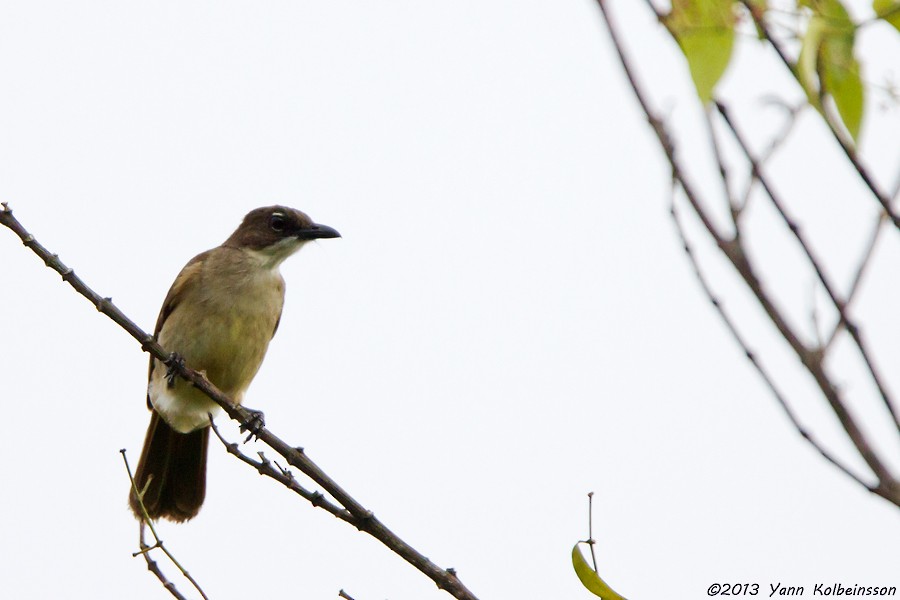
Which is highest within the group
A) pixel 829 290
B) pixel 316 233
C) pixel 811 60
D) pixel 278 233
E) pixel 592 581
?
pixel 278 233

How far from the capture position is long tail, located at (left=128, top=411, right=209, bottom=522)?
7.43 meters

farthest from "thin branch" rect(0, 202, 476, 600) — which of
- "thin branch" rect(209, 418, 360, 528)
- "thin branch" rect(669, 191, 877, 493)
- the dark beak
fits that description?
the dark beak

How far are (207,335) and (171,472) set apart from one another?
47.4 inches

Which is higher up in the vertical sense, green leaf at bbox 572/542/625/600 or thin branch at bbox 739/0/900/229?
thin branch at bbox 739/0/900/229

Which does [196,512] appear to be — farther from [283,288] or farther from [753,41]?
[753,41]

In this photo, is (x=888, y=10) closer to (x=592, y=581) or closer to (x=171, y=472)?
(x=592, y=581)

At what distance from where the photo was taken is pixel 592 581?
256 centimetres

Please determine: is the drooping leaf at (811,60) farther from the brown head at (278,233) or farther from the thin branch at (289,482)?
the brown head at (278,233)

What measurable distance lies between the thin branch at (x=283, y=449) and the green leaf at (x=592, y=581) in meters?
0.51

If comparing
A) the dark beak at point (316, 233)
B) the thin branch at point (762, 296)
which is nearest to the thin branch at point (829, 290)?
the thin branch at point (762, 296)

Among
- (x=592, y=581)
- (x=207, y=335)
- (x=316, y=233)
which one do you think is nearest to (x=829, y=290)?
(x=592, y=581)

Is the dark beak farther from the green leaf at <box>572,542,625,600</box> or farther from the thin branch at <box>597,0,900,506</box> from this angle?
the thin branch at <box>597,0,900,506</box>

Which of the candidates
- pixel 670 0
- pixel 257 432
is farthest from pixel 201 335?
pixel 670 0

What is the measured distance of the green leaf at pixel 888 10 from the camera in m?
1.89
